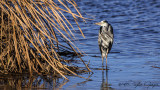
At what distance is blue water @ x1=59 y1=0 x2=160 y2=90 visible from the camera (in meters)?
5.86

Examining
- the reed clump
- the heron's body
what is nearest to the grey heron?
the heron's body

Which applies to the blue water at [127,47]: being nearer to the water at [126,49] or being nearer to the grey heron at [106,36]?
the water at [126,49]

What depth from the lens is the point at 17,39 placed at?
5.98m

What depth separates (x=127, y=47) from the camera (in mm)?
9547

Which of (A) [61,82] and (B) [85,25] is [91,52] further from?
(B) [85,25]

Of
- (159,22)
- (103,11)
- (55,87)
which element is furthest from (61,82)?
(103,11)

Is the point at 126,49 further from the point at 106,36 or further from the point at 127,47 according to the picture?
the point at 106,36

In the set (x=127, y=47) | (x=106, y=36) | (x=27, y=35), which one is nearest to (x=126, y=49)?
(x=127, y=47)

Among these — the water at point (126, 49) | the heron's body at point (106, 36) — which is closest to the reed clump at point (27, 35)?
the water at point (126, 49)

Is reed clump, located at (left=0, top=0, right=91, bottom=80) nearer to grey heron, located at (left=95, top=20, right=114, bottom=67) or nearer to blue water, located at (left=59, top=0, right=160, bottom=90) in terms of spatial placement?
blue water, located at (left=59, top=0, right=160, bottom=90)

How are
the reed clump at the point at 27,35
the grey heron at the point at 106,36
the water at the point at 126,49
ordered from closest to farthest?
1. the reed clump at the point at 27,35
2. the water at the point at 126,49
3. the grey heron at the point at 106,36

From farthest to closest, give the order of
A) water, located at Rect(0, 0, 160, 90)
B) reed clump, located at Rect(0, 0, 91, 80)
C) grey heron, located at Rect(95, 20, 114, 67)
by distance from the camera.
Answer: grey heron, located at Rect(95, 20, 114, 67) → water, located at Rect(0, 0, 160, 90) → reed clump, located at Rect(0, 0, 91, 80)

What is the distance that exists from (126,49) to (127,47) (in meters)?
0.32

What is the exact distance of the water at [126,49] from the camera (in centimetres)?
580
